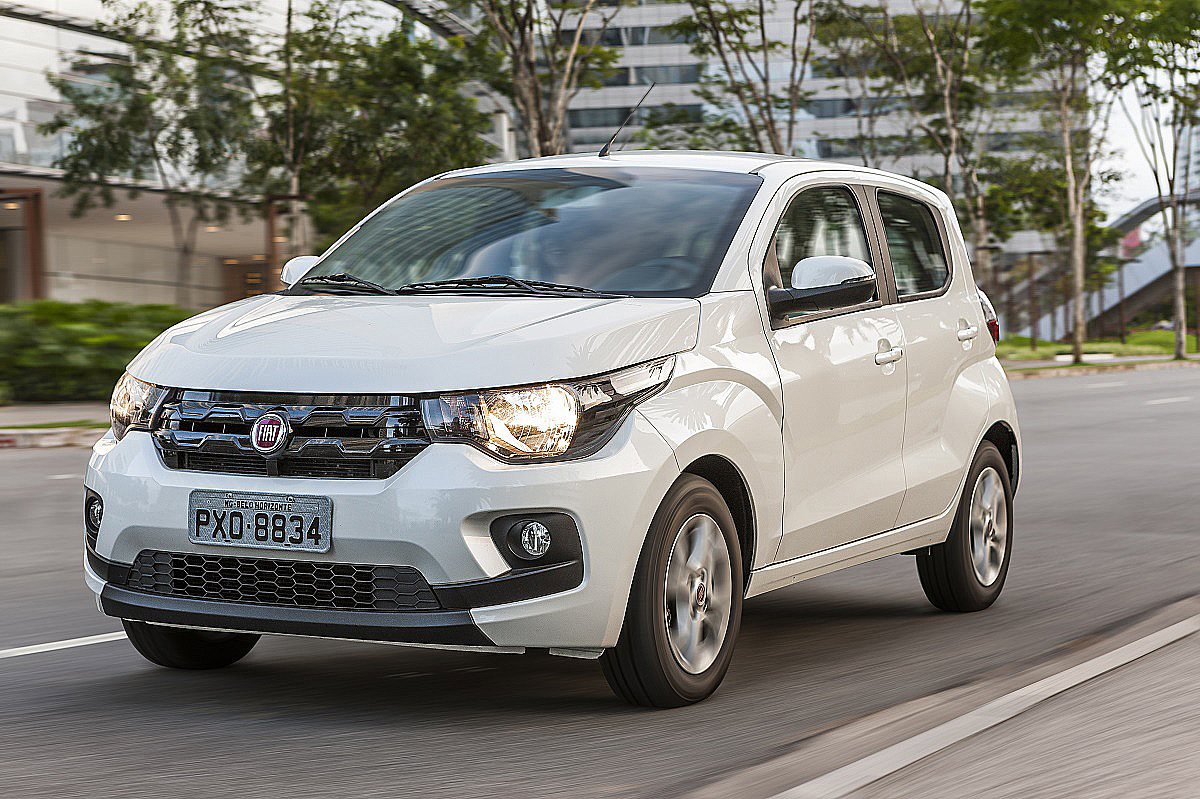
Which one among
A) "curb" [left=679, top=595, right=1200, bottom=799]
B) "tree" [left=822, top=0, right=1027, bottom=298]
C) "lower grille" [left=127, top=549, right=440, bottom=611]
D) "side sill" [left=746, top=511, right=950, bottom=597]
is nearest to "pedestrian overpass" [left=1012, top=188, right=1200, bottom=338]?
"tree" [left=822, top=0, right=1027, bottom=298]

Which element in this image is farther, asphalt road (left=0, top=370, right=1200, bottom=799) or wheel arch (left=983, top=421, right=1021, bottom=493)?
wheel arch (left=983, top=421, right=1021, bottom=493)

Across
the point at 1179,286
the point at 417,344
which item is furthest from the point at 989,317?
the point at 1179,286

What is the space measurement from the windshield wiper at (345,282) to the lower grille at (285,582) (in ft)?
3.91

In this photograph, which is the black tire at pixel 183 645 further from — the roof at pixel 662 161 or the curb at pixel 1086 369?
the curb at pixel 1086 369

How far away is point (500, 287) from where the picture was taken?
17.7 feet

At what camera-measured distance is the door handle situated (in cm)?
612

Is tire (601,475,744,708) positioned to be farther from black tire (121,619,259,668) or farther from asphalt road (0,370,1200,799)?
black tire (121,619,259,668)

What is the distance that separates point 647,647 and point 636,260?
4.49 feet

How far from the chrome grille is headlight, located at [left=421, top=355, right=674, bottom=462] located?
81 millimetres

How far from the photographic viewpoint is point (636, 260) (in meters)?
5.57

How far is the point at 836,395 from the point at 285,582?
82.2 inches

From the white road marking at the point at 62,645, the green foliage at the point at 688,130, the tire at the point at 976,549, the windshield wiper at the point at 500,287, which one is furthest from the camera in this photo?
the green foliage at the point at 688,130

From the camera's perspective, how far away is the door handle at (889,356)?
612cm

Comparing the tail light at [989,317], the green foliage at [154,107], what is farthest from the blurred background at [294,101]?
the tail light at [989,317]
